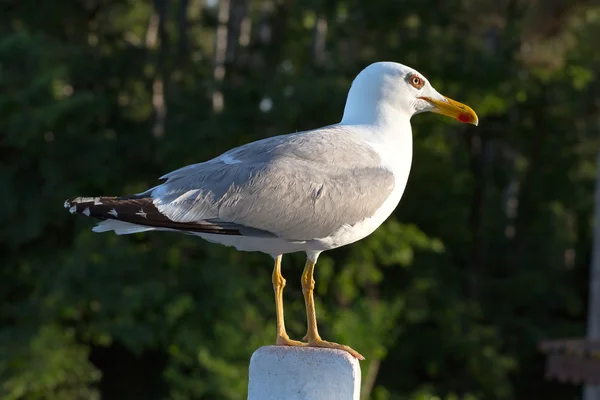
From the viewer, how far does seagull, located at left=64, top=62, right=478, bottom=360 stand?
3539 mm

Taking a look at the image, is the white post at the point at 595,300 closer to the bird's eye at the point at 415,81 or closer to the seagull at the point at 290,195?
the bird's eye at the point at 415,81

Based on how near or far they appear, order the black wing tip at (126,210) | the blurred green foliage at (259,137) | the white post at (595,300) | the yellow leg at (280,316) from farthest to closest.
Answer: the white post at (595,300)
the blurred green foliage at (259,137)
the yellow leg at (280,316)
the black wing tip at (126,210)

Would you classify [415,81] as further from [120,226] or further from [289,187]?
[120,226]

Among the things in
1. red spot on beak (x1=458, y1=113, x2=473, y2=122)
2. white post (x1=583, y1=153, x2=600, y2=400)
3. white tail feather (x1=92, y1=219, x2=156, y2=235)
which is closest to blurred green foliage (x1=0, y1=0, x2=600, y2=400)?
white post (x1=583, y1=153, x2=600, y2=400)

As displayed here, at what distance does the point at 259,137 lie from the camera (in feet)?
45.5

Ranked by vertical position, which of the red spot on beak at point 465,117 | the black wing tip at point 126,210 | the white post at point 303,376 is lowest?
the white post at point 303,376

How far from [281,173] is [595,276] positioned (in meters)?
13.2

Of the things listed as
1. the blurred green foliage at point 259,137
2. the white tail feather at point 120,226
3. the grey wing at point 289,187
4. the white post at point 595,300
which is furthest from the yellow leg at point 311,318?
the white post at point 595,300

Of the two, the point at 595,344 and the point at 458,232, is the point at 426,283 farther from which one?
the point at 595,344

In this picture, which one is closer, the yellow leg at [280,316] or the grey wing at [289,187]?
the grey wing at [289,187]

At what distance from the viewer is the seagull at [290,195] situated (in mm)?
3539

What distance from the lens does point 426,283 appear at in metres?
16.2

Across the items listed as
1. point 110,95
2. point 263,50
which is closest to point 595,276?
point 263,50

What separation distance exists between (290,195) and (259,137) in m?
10.3
